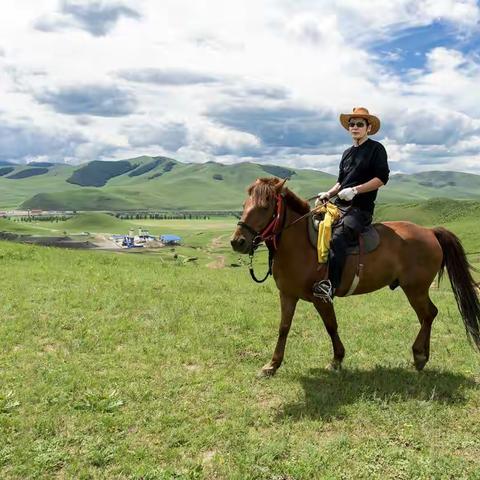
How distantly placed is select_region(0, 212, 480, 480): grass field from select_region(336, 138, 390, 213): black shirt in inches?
148

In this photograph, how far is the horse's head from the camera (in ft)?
28.6

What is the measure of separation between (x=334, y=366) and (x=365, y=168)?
14.5 ft

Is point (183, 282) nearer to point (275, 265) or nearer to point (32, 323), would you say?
point (32, 323)

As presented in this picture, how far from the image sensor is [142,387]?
29.6 feet

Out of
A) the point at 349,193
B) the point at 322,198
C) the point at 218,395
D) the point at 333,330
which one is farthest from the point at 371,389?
the point at 322,198

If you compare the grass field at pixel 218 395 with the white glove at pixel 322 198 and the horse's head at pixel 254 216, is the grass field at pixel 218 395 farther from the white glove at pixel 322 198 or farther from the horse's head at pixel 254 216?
the white glove at pixel 322 198

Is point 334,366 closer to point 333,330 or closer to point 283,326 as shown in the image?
point 333,330

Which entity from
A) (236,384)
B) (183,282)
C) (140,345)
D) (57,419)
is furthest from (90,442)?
(183,282)

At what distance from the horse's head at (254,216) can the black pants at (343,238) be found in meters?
1.54

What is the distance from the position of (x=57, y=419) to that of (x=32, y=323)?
213 inches

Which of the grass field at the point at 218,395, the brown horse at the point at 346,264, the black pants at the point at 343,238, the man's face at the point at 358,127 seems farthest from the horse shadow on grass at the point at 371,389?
the man's face at the point at 358,127

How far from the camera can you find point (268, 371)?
985 centimetres

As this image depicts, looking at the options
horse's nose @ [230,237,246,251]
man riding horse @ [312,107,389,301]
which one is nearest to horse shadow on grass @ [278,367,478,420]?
man riding horse @ [312,107,389,301]

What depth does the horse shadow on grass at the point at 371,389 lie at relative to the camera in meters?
8.41
